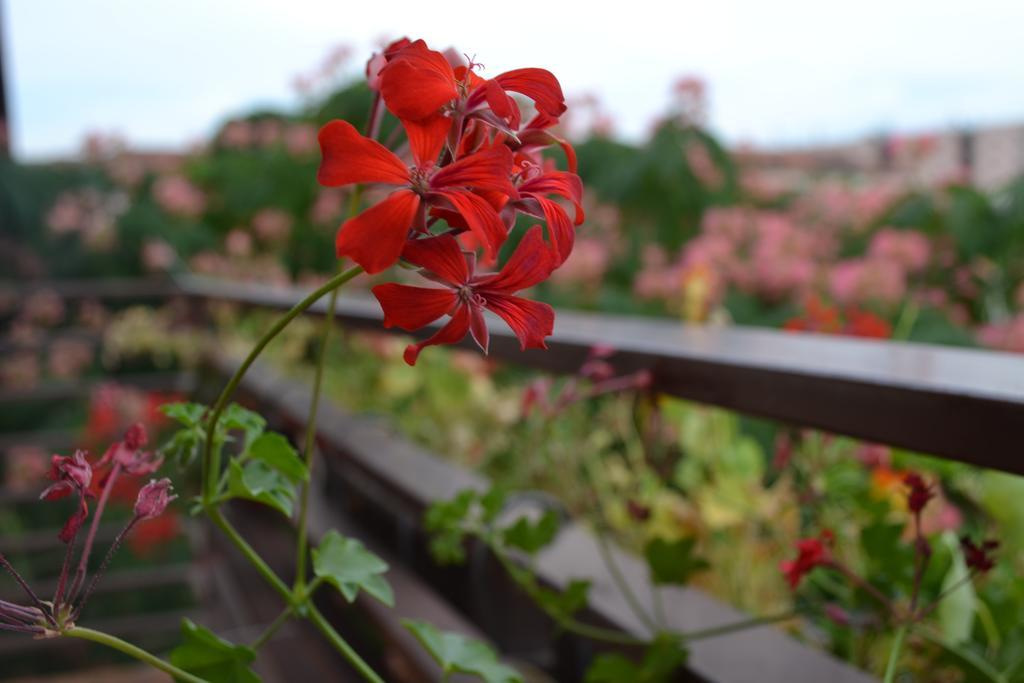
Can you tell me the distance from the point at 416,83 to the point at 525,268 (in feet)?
0.28

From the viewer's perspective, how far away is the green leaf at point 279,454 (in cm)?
47

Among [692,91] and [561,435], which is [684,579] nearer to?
[561,435]

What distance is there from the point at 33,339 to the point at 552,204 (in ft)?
14.7

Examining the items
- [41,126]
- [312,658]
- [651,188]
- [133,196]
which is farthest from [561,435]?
[41,126]

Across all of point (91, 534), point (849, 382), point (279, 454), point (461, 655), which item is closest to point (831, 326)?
point (849, 382)

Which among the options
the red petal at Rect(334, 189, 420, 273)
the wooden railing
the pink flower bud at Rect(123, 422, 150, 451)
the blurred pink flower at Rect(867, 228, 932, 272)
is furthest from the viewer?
the blurred pink flower at Rect(867, 228, 932, 272)

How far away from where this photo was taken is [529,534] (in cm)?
72

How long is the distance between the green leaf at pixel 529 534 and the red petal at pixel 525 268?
14.4 inches

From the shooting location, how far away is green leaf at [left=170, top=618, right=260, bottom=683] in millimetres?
A: 472

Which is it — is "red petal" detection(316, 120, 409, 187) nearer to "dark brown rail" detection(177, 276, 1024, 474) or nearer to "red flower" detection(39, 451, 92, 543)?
"red flower" detection(39, 451, 92, 543)

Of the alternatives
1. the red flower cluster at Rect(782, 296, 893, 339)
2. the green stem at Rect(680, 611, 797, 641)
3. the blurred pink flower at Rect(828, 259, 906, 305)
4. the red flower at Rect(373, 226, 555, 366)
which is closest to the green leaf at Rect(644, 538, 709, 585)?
the green stem at Rect(680, 611, 797, 641)

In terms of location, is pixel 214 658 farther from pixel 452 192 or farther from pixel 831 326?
pixel 831 326

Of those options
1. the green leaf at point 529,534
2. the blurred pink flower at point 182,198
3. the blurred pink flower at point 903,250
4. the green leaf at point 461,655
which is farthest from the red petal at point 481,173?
the blurred pink flower at point 182,198

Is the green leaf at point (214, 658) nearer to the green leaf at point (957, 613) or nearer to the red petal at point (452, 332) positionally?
the red petal at point (452, 332)
